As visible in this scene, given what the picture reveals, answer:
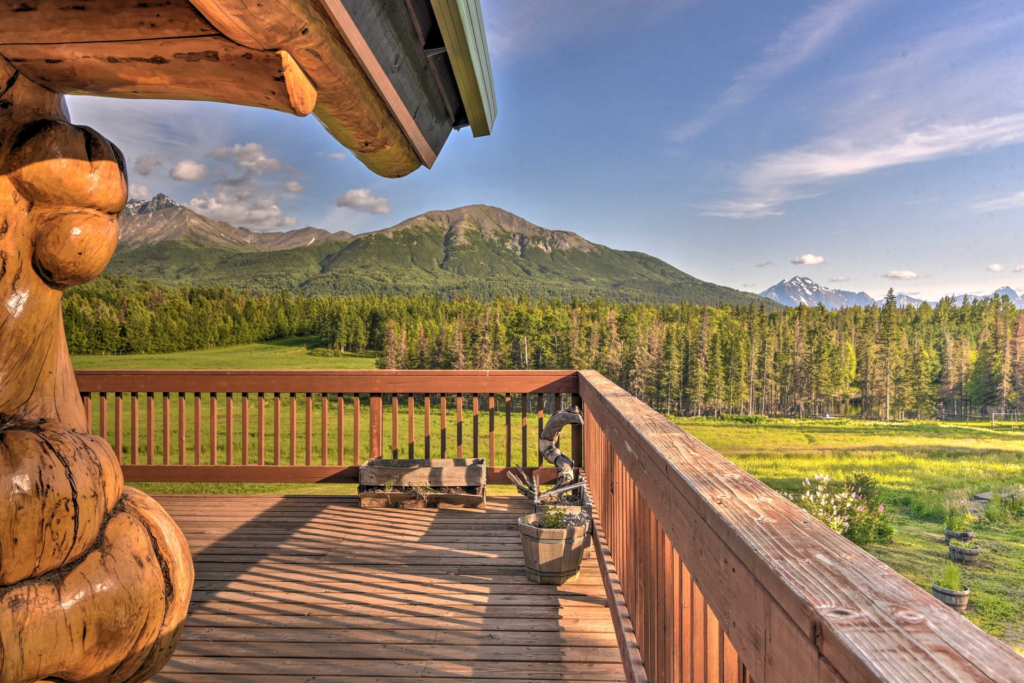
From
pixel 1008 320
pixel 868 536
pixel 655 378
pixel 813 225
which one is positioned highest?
pixel 813 225

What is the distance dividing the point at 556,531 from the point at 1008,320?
1989 inches

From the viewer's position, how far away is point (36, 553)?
3.71 ft

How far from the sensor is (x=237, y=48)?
3.79ft

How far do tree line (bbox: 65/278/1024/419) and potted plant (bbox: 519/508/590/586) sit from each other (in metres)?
30.3

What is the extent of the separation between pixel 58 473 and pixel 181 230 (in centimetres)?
7324

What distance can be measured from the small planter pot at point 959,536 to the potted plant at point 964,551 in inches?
5.3

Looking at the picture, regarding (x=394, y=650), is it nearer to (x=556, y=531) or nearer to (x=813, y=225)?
(x=556, y=531)

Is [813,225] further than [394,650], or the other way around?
[813,225]

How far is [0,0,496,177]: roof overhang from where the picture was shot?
3.54ft

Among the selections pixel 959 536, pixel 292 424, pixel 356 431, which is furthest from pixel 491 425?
pixel 959 536

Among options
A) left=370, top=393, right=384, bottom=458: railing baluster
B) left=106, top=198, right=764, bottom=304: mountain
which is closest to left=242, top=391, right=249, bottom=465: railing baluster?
left=370, top=393, right=384, bottom=458: railing baluster

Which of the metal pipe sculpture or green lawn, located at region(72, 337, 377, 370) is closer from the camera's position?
the metal pipe sculpture

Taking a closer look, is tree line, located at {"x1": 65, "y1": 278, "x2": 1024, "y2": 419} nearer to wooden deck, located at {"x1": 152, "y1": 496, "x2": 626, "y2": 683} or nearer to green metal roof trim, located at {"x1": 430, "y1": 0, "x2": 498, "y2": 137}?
wooden deck, located at {"x1": 152, "y1": 496, "x2": 626, "y2": 683}

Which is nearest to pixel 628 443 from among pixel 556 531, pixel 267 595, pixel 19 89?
pixel 556 531
